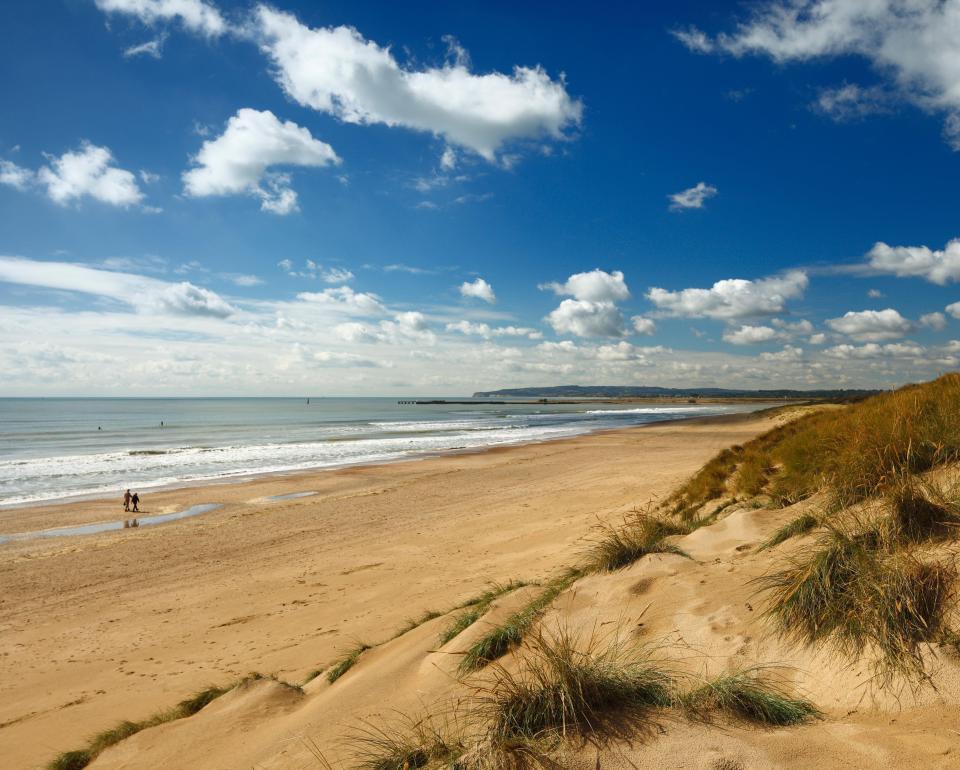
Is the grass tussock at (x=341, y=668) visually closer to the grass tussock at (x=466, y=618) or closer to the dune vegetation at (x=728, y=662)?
the dune vegetation at (x=728, y=662)

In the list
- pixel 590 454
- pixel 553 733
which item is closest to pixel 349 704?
pixel 553 733

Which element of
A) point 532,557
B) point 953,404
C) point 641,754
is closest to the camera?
point 641,754

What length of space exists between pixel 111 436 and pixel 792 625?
59.4 metres

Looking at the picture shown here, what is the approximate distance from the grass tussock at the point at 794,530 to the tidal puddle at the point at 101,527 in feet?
54.4

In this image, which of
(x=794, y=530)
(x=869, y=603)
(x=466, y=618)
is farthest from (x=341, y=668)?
(x=794, y=530)

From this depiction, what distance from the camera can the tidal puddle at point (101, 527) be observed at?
48.9 feet

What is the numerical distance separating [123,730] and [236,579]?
5.98m

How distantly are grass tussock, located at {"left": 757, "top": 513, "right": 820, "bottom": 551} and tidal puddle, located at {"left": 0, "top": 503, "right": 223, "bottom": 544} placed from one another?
16575 mm

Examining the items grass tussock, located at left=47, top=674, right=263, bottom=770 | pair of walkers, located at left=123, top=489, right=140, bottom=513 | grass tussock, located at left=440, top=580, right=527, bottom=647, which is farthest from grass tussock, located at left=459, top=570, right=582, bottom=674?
pair of walkers, located at left=123, top=489, right=140, bottom=513

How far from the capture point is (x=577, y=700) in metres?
3.00

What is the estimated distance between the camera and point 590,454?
100 feet

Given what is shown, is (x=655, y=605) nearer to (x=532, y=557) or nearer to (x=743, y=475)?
(x=532, y=557)

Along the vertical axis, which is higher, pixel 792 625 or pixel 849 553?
pixel 849 553

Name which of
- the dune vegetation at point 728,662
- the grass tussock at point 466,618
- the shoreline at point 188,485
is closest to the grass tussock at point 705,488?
the dune vegetation at point 728,662
